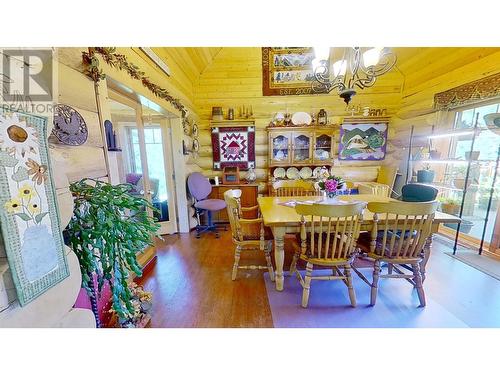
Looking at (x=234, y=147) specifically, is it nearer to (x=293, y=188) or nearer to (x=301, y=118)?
(x=301, y=118)

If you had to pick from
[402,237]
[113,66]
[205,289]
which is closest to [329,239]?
[402,237]

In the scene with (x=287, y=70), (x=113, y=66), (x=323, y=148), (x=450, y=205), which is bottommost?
(x=450, y=205)

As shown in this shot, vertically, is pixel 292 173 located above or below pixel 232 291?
above

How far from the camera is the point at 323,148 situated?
3963mm

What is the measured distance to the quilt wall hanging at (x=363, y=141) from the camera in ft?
13.0

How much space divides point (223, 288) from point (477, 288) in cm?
251

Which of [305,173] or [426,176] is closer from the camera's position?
[426,176]

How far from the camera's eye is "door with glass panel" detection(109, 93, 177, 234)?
2299 millimetres

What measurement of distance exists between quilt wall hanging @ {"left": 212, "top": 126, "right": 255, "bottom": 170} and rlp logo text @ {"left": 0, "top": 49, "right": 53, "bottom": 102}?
3.15 metres

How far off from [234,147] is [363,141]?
2.64 metres

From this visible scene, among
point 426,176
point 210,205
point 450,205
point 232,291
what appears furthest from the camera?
point 210,205

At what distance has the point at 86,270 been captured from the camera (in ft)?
2.85
